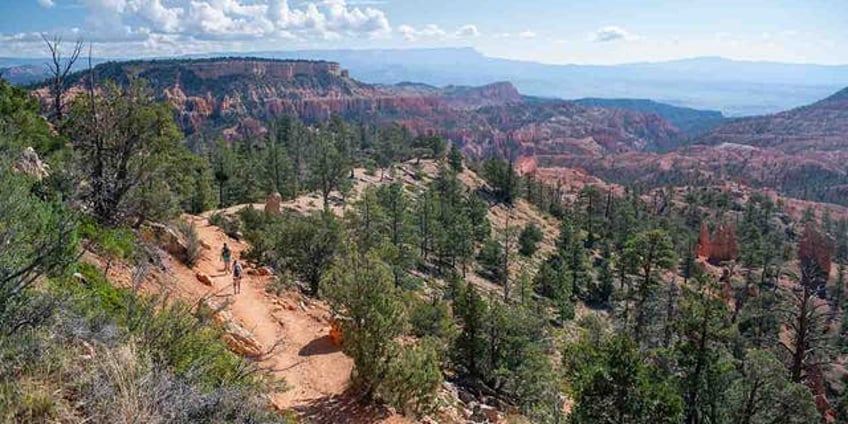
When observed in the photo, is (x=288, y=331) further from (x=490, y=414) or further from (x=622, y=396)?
(x=622, y=396)

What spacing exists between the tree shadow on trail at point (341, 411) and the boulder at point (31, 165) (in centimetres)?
934

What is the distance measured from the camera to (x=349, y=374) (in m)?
14.3

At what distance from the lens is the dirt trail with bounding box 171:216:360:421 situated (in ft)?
44.2

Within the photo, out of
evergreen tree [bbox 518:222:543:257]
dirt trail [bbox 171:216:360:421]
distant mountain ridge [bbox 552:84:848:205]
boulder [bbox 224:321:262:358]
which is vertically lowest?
distant mountain ridge [bbox 552:84:848:205]

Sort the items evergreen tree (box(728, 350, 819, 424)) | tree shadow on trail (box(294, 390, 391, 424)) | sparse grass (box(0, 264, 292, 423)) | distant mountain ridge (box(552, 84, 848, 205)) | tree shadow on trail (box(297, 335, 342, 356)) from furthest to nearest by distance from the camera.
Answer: distant mountain ridge (box(552, 84, 848, 205))
evergreen tree (box(728, 350, 819, 424))
tree shadow on trail (box(297, 335, 342, 356))
tree shadow on trail (box(294, 390, 391, 424))
sparse grass (box(0, 264, 292, 423))

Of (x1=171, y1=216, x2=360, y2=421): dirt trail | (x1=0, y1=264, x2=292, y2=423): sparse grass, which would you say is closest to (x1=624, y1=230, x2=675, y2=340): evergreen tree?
(x1=171, y1=216, x2=360, y2=421): dirt trail

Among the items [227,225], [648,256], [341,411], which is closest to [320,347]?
[341,411]

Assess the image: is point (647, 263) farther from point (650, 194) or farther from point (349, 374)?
point (650, 194)

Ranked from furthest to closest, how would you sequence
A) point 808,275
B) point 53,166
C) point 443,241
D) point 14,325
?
point 443,241 → point 808,275 → point 53,166 → point 14,325

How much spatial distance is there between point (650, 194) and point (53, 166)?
117477mm

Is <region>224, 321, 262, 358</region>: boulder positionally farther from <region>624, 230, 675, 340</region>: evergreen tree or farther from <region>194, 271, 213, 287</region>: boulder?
<region>624, 230, 675, 340</region>: evergreen tree

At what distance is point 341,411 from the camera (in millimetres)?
12273

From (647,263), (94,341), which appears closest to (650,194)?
(647,263)

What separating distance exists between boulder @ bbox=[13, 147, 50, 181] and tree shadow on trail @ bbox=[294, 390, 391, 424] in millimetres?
9342
